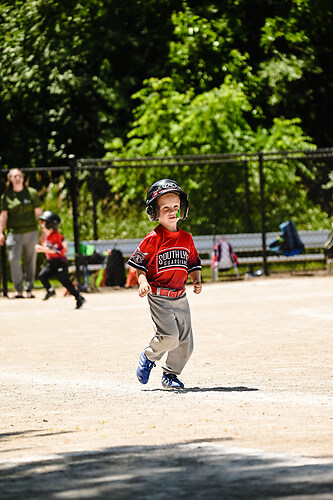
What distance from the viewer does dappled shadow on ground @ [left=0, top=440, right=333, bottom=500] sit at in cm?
495

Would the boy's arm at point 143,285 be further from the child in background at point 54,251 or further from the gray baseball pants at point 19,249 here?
the gray baseball pants at point 19,249

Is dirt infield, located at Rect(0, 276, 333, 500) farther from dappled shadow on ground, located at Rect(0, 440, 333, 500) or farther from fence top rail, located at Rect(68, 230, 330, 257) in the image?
fence top rail, located at Rect(68, 230, 330, 257)

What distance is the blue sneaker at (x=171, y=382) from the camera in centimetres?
851

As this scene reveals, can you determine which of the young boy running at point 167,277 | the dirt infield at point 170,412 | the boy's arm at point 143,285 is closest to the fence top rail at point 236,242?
the dirt infield at point 170,412

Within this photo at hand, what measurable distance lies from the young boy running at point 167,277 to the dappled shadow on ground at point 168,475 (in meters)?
2.41

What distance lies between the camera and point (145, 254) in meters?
8.45

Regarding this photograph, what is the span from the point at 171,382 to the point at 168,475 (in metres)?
3.23

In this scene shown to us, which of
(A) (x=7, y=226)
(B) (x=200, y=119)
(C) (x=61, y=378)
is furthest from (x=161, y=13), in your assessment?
(C) (x=61, y=378)

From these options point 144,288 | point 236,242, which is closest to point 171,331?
point 144,288

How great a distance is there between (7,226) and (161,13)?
1225 cm

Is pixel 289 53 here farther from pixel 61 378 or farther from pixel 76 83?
pixel 61 378

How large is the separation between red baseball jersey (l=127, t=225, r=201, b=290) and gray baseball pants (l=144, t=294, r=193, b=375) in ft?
0.41

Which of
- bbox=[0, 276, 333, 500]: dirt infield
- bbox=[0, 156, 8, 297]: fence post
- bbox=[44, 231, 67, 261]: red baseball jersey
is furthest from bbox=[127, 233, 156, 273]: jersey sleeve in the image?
bbox=[0, 156, 8, 297]: fence post

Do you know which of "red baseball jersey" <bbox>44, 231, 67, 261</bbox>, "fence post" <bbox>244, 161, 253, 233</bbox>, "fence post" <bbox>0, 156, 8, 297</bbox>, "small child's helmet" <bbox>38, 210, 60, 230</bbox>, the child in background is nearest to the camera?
the child in background
